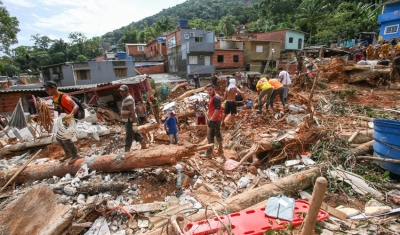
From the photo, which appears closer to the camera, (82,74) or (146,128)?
(146,128)

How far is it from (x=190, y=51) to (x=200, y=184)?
2054 centimetres

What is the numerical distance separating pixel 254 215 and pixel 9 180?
478cm

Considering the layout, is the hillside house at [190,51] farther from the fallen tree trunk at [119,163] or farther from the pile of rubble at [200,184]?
the fallen tree trunk at [119,163]

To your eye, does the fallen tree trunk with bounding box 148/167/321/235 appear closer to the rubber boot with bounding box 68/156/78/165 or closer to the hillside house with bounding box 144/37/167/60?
the rubber boot with bounding box 68/156/78/165

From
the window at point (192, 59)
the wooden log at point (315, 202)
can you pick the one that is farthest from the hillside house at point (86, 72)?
the wooden log at point (315, 202)

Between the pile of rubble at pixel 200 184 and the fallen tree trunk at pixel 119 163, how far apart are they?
0.8 inches

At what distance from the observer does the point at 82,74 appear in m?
18.6

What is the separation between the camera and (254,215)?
2.65 metres

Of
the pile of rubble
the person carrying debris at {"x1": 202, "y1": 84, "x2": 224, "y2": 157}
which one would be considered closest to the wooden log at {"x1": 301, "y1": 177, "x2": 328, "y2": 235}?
the pile of rubble

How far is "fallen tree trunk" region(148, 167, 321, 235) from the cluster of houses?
11.2 metres

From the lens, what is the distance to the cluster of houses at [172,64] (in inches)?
543

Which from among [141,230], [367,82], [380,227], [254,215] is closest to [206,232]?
[254,215]

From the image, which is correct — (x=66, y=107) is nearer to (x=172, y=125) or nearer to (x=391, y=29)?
(x=172, y=125)

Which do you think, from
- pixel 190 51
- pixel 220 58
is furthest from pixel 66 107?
pixel 220 58
